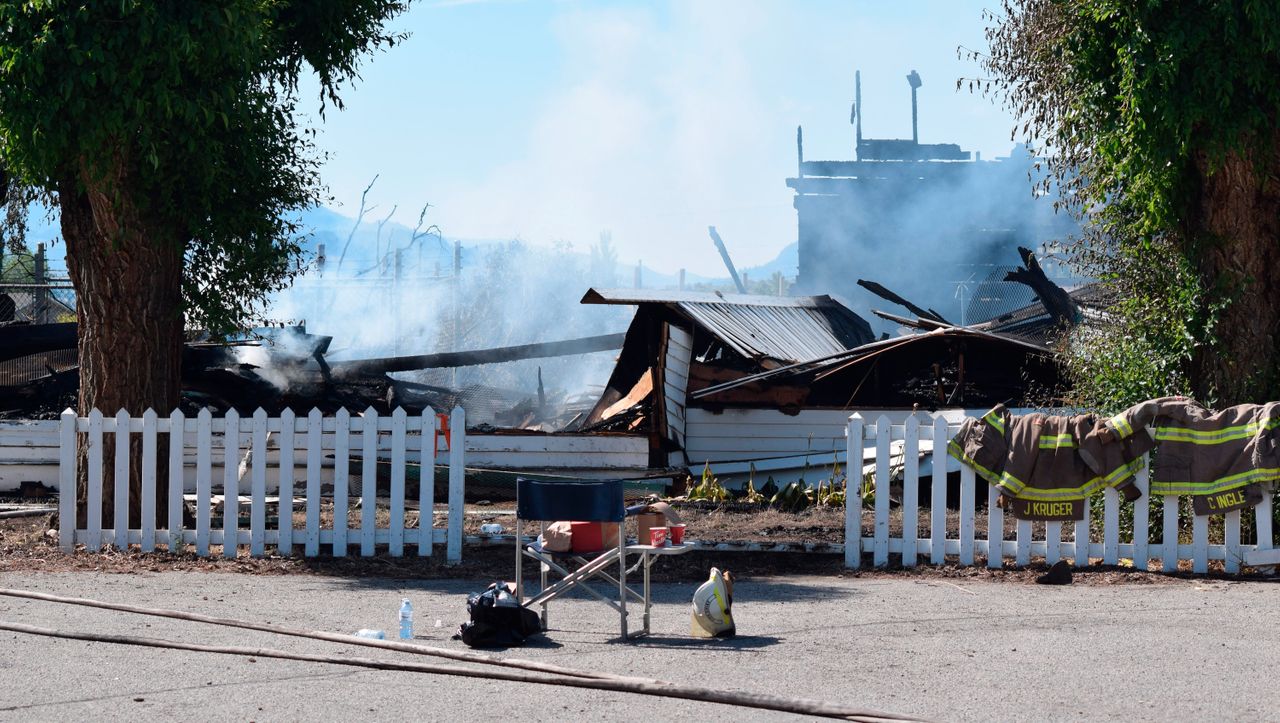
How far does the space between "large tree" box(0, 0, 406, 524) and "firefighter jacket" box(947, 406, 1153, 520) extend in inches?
250

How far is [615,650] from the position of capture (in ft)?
22.0

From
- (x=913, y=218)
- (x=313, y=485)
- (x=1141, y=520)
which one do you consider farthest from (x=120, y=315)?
(x=913, y=218)

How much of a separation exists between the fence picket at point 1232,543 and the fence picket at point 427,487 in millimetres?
5839

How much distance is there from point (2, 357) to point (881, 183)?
1758 inches

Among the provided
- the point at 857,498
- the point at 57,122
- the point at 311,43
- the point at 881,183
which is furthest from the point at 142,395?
the point at 881,183

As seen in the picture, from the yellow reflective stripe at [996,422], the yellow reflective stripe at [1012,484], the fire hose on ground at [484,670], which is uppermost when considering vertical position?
the yellow reflective stripe at [996,422]

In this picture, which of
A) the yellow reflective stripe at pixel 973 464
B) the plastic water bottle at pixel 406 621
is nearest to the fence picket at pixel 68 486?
the plastic water bottle at pixel 406 621

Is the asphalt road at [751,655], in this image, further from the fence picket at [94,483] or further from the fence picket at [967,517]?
the fence picket at [94,483]

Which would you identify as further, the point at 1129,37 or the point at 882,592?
the point at 1129,37

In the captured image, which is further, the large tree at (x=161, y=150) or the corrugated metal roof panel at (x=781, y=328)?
the corrugated metal roof panel at (x=781, y=328)

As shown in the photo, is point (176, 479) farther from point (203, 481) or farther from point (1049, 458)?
point (1049, 458)

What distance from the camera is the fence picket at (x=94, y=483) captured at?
34.5 feet

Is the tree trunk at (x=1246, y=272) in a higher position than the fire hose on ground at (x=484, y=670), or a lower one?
higher

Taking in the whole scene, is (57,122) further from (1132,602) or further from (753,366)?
(753,366)
